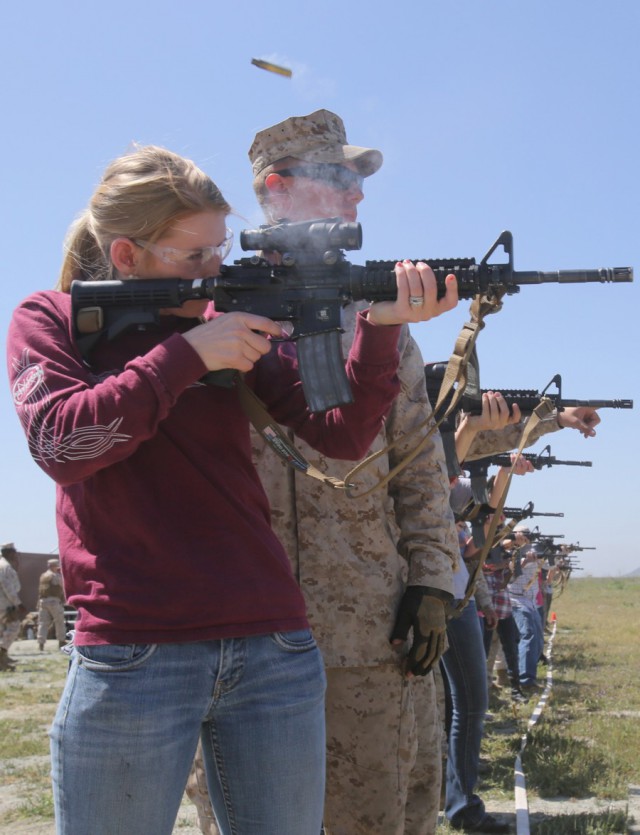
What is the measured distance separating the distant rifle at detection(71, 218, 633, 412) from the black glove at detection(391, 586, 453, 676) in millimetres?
936

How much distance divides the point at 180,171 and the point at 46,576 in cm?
1940

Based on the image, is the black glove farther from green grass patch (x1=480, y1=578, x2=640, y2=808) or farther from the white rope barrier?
green grass patch (x1=480, y1=578, x2=640, y2=808)

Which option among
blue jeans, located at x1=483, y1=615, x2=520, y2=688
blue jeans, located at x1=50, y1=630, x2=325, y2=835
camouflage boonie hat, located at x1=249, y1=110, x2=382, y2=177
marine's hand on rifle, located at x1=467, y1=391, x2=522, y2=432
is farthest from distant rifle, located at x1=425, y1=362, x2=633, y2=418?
blue jeans, located at x1=483, y1=615, x2=520, y2=688

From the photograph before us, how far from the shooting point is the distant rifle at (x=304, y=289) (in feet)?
8.04

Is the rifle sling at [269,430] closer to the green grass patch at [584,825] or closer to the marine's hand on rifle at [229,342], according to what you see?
the marine's hand on rifle at [229,342]

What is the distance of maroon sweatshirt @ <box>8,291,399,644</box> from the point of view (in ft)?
6.56

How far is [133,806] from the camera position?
1.90 meters

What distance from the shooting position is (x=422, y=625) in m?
3.07

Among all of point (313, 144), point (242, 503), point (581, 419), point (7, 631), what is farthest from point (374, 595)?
point (7, 631)

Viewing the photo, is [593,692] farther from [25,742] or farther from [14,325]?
[14,325]

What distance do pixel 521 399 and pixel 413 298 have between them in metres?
4.11

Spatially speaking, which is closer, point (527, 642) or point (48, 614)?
point (527, 642)

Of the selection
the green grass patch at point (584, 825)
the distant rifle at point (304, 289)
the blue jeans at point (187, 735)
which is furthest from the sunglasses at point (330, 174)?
the green grass patch at point (584, 825)

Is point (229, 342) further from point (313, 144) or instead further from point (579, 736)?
point (579, 736)
